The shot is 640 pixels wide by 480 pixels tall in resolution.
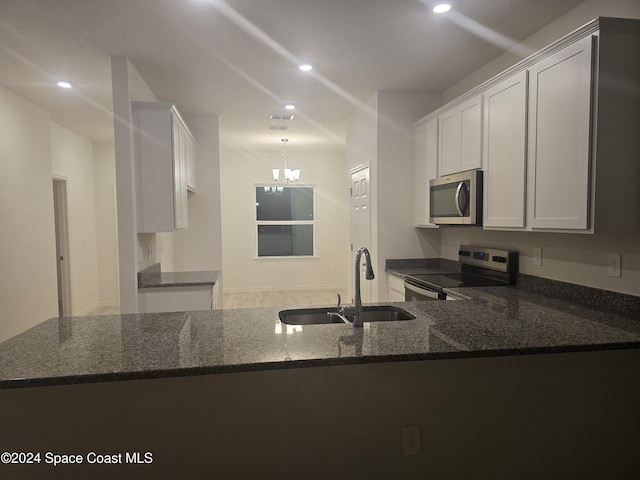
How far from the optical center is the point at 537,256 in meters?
2.80

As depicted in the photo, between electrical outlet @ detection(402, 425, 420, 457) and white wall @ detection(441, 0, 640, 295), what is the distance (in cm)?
143

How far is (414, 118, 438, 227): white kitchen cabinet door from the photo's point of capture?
367cm

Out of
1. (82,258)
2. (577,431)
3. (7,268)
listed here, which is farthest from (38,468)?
(82,258)

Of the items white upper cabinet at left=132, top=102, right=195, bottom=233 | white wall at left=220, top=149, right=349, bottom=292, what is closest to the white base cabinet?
white upper cabinet at left=132, top=102, right=195, bottom=233

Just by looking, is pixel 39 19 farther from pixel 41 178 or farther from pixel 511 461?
pixel 511 461

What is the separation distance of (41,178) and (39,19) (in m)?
2.48

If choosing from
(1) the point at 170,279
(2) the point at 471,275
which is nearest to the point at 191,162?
(1) the point at 170,279

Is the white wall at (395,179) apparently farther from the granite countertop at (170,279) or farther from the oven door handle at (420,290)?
the granite countertop at (170,279)

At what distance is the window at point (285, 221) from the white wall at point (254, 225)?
0.15 m

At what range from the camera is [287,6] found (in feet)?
7.76

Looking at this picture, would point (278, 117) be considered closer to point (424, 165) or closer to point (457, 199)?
point (424, 165)

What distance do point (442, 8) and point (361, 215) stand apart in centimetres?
251

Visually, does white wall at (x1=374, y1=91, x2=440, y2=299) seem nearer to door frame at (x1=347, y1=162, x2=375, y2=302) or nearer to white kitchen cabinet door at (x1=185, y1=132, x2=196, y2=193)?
door frame at (x1=347, y1=162, x2=375, y2=302)

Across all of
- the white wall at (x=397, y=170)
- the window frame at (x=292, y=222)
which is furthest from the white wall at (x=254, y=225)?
the white wall at (x=397, y=170)
